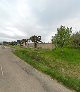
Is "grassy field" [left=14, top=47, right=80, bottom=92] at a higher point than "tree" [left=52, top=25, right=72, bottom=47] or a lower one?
lower

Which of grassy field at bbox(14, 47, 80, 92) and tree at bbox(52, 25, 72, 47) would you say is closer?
grassy field at bbox(14, 47, 80, 92)

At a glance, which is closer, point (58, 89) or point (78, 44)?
point (58, 89)

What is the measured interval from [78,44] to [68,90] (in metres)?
71.9

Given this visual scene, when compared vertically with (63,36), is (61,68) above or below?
below

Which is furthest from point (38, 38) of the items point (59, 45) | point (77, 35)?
point (59, 45)

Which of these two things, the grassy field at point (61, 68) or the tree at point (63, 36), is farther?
the tree at point (63, 36)

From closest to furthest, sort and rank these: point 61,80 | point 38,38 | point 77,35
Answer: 1. point 61,80
2. point 77,35
3. point 38,38

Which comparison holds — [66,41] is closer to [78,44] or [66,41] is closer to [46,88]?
[78,44]

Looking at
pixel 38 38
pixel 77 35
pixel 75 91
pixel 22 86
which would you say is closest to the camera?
pixel 75 91

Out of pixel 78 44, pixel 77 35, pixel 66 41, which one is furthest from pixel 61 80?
pixel 77 35

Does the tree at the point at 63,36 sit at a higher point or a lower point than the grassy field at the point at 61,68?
higher

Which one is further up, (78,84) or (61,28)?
(61,28)

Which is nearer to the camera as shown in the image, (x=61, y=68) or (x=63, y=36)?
(x=61, y=68)

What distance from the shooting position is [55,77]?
1941 cm
